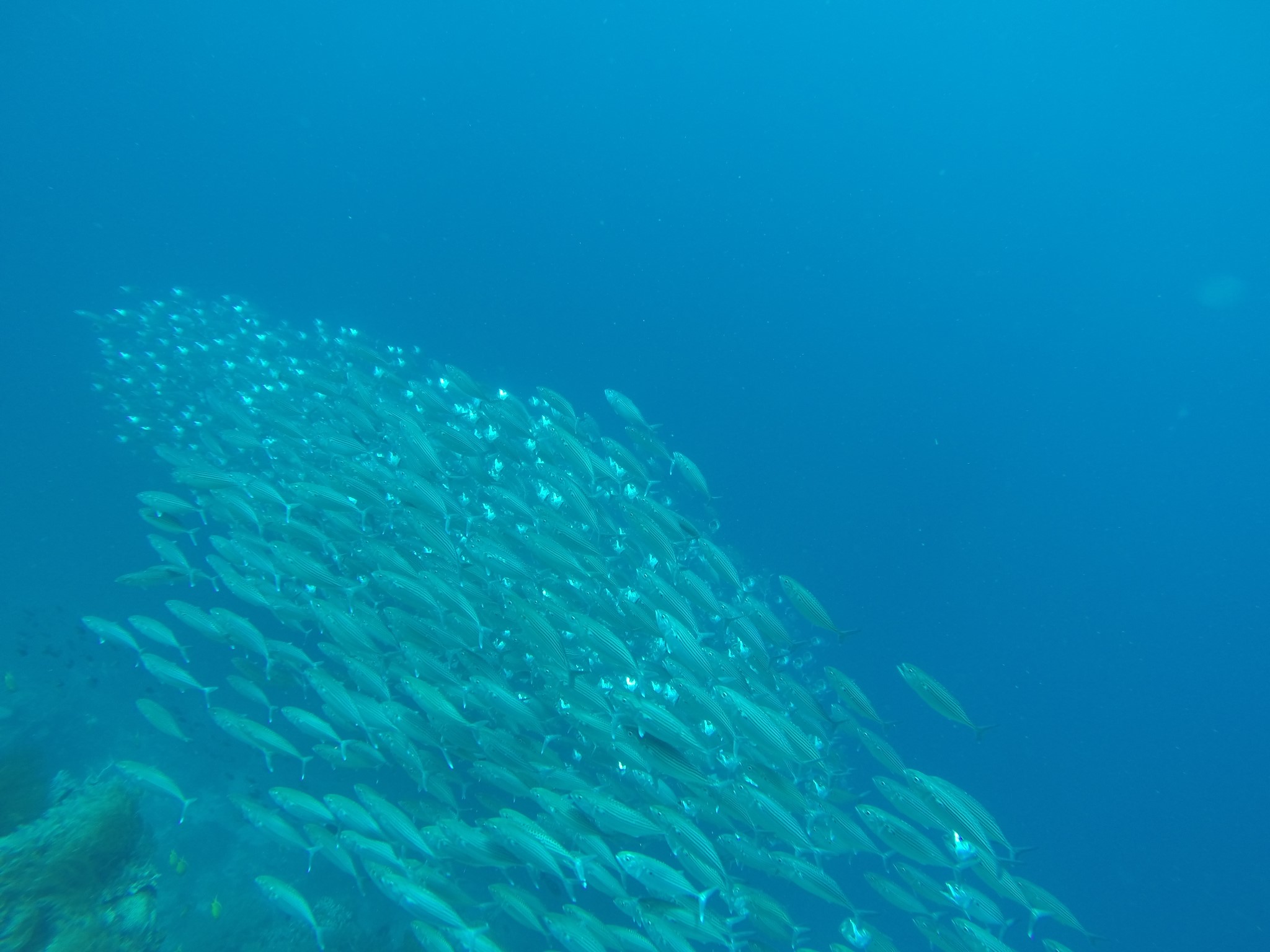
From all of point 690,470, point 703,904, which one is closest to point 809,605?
point 690,470

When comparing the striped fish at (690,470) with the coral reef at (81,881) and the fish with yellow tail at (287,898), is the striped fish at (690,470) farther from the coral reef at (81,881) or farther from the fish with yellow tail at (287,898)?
the coral reef at (81,881)

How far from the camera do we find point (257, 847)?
8.21 meters

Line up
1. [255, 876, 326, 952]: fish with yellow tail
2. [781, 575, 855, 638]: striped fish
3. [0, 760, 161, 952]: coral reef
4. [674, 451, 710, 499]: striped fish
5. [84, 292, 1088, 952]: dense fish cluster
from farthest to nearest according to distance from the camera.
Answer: [674, 451, 710, 499]: striped fish → [781, 575, 855, 638]: striped fish → [255, 876, 326, 952]: fish with yellow tail → [84, 292, 1088, 952]: dense fish cluster → [0, 760, 161, 952]: coral reef

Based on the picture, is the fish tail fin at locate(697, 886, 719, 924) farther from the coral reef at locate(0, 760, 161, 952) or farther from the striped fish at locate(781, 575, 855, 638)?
the coral reef at locate(0, 760, 161, 952)

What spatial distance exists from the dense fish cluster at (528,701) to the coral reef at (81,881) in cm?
96

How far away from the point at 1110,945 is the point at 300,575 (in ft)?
83.5

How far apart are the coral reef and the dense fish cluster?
961mm

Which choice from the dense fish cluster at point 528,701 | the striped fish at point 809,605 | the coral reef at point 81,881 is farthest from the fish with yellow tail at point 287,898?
the striped fish at point 809,605

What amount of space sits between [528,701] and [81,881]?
3.40 metres

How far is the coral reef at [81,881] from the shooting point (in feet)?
14.2

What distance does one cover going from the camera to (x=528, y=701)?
593cm

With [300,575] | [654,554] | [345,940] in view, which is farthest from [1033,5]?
[345,940]

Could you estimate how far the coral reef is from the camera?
14.2ft

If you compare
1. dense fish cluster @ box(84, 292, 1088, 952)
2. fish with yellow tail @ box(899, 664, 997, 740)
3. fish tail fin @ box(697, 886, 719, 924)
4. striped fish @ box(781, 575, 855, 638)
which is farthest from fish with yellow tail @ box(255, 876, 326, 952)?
fish with yellow tail @ box(899, 664, 997, 740)
